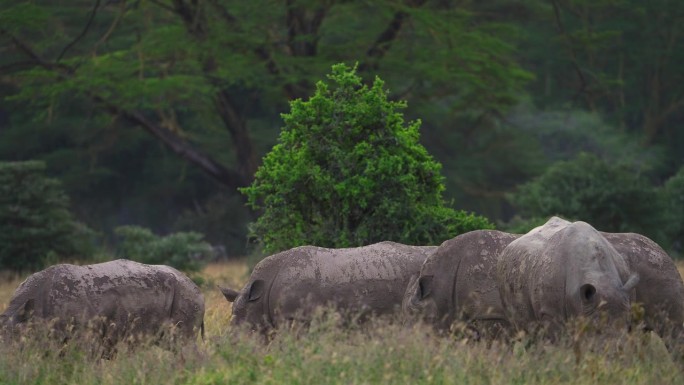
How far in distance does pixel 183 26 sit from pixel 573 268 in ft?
66.6

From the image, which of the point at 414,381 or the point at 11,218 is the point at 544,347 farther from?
the point at 11,218

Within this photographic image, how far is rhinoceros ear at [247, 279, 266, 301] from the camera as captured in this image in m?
11.0

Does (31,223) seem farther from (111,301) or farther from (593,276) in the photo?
(593,276)

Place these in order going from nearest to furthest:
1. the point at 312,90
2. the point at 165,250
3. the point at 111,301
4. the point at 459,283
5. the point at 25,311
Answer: the point at 459,283 < the point at 25,311 < the point at 111,301 < the point at 165,250 < the point at 312,90

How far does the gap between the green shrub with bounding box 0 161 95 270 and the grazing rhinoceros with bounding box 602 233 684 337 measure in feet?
51.8

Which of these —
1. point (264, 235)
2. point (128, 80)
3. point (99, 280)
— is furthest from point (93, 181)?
point (99, 280)

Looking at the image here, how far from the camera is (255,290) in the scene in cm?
1109

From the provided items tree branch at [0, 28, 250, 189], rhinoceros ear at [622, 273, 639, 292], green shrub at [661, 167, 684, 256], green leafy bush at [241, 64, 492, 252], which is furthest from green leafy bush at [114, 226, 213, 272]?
rhinoceros ear at [622, 273, 639, 292]

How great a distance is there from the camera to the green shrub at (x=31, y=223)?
2372 centimetres

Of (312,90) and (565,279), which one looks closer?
(565,279)

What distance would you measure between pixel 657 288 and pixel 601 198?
14923 millimetres

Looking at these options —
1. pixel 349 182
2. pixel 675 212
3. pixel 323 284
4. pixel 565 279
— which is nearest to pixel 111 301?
pixel 323 284

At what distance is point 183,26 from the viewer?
28.0m

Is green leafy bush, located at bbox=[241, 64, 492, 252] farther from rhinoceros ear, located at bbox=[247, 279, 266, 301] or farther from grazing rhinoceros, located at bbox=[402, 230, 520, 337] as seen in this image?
grazing rhinoceros, located at bbox=[402, 230, 520, 337]
